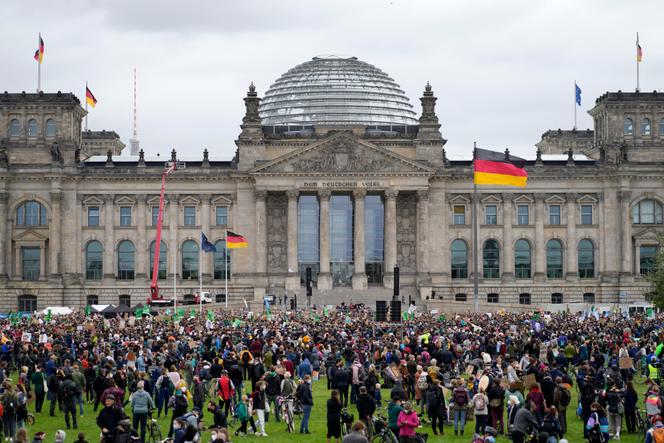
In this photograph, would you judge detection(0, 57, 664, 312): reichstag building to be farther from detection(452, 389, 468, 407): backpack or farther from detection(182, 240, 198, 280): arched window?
detection(452, 389, 468, 407): backpack

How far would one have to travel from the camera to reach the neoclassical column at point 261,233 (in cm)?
10969

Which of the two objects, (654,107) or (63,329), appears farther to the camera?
(654,107)

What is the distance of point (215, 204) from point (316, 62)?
33.8 m

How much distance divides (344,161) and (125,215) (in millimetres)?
21930

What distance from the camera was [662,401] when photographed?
30641 millimetres

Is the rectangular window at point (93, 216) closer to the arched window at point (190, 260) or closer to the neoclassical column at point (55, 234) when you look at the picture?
the neoclassical column at point (55, 234)

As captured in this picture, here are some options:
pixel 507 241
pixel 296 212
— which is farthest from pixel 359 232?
pixel 507 241

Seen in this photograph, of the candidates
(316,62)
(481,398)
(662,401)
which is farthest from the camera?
(316,62)

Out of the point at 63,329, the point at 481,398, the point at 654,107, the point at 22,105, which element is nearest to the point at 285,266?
the point at 22,105

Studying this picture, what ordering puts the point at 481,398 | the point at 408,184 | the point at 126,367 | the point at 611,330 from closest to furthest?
the point at 481,398 < the point at 126,367 < the point at 611,330 < the point at 408,184

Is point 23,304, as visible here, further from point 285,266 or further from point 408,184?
point 408,184

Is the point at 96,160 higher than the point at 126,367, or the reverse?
the point at 96,160

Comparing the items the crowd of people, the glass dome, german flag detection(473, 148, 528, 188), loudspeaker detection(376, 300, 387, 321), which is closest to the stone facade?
the glass dome

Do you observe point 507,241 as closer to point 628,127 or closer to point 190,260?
point 628,127
